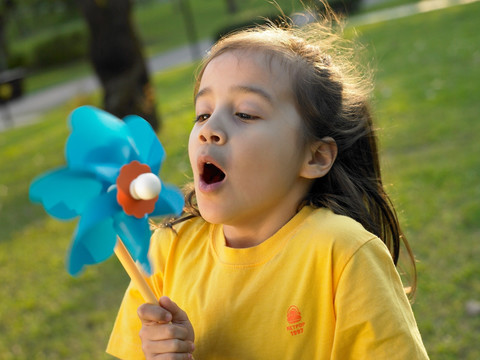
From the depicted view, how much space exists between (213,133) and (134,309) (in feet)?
2.17

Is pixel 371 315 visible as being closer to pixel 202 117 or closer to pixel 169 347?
pixel 169 347

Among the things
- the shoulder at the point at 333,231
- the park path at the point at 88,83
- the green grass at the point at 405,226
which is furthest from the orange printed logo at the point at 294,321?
the park path at the point at 88,83

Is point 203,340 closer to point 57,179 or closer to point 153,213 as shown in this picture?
point 153,213

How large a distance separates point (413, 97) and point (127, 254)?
19.8 ft

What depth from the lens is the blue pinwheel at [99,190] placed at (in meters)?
1.43

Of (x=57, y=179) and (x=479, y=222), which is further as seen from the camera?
(x=479, y=222)

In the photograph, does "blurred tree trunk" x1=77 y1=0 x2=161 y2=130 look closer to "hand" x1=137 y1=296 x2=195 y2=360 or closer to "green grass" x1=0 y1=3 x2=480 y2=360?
"green grass" x1=0 y1=3 x2=480 y2=360

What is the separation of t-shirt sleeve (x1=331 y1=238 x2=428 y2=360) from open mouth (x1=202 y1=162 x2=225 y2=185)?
393mm

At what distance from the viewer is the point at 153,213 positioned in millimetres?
1587

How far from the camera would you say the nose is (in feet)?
5.27

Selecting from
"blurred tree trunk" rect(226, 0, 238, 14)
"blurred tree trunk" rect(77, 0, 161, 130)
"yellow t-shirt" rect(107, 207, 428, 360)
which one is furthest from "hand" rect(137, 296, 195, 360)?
"blurred tree trunk" rect(226, 0, 238, 14)

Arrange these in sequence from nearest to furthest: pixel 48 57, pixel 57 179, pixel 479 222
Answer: pixel 57 179 → pixel 479 222 → pixel 48 57

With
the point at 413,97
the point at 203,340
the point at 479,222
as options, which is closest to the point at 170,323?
the point at 203,340

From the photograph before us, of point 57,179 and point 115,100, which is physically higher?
point 57,179
